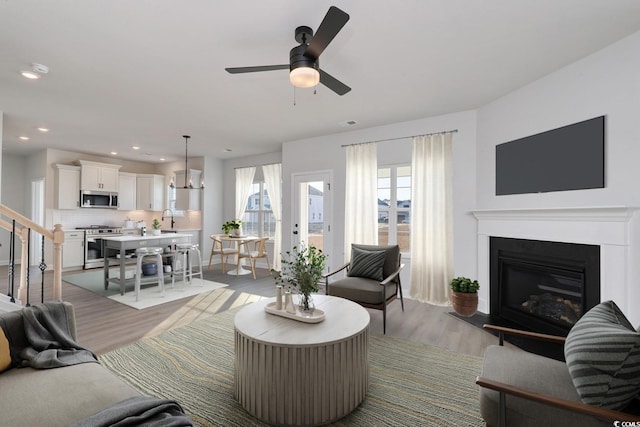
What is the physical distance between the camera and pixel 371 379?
2346mm

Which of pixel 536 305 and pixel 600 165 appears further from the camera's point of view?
pixel 536 305

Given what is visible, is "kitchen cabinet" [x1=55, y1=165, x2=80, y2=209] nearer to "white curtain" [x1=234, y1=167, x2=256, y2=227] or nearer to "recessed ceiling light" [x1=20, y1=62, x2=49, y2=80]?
"white curtain" [x1=234, y1=167, x2=256, y2=227]

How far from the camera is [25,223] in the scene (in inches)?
112

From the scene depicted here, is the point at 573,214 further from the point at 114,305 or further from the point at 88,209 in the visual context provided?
the point at 88,209

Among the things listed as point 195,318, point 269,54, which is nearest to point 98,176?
point 195,318

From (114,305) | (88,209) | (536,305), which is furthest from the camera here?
(88,209)

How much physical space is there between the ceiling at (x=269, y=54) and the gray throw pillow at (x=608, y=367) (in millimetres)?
2086

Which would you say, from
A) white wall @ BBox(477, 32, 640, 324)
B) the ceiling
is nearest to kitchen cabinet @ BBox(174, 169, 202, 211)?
the ceiling

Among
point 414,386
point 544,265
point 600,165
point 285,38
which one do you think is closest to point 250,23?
point 285,38

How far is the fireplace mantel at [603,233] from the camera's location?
2311 mm

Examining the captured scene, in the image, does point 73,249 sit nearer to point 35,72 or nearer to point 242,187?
point 242,187

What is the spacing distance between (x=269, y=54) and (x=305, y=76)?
86 cm

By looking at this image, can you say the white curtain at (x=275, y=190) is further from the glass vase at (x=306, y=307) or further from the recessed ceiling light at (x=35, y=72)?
the glass vase at (x=306, y=307)

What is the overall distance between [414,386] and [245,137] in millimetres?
4770
